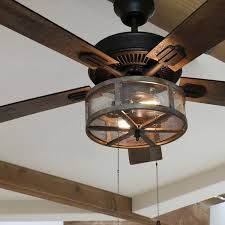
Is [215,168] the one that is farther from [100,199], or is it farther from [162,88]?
[162,88]

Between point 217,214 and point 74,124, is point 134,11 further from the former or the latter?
point 217,214

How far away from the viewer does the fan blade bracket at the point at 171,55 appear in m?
1.75

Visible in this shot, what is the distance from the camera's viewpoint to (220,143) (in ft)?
13.2

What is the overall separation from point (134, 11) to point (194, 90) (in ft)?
1.23

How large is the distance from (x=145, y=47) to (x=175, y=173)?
2.91 metres

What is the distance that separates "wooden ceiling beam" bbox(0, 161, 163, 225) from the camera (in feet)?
14.0

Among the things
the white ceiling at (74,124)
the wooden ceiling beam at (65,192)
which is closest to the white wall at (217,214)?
the wooden ceiling beam at (65,192)

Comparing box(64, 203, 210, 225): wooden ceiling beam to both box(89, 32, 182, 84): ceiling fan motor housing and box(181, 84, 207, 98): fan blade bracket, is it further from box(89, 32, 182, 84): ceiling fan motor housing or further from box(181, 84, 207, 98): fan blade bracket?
box(89, 32, 182, 84): ceiling fan motor housing

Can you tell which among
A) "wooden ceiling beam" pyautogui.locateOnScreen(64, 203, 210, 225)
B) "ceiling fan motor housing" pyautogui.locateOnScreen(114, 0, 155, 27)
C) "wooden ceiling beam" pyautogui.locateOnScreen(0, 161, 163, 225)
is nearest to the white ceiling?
"wooden ceiling beam" pyautogui.locateOnScreen(0, 161, 163, 225)

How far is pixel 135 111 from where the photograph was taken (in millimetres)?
1947

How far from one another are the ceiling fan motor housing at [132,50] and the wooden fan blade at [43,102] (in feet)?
0.57

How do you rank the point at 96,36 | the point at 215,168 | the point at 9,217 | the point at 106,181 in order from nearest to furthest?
the point at 96,36
the point at 215,168
the point at 106,181
the point at 9,217

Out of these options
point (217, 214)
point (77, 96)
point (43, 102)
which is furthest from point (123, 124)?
point (217, 214)

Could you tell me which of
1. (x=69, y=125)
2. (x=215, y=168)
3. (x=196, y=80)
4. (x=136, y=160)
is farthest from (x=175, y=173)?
(x=196, y=80)
